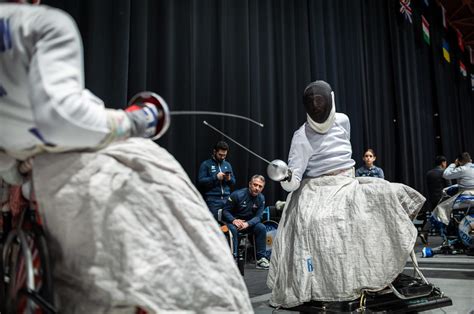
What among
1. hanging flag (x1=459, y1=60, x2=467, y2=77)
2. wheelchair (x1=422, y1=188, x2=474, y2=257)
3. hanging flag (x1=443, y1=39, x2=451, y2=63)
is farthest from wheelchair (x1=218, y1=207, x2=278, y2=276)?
hanging flag (x1=459, y1=60, x2=467, y2=77)

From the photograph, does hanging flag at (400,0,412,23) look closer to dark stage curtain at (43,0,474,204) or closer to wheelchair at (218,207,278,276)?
dark stage curtain at (43,0,474,204)

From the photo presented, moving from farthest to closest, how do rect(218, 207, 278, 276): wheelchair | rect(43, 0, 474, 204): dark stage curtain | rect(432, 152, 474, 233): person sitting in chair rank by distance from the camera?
rect(432, 152, 474, 233): person sitting in chair, rect(218, 207, 278, 276): wheelchair, rect(43, 0, 474, 204): dark stage curtain

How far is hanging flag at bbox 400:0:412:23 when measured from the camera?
880 centimetres

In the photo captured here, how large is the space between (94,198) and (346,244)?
4.81ft

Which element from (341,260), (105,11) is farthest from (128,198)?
(105,11)

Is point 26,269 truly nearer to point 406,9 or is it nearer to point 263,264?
point 263,264

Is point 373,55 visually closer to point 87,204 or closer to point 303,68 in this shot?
point 303,68

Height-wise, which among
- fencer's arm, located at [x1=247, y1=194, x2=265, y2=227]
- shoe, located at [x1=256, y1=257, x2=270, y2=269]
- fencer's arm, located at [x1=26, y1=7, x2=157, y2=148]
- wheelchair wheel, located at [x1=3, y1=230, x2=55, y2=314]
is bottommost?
shoe, located at [x1=256, y1=257, x2=270, y2=269]

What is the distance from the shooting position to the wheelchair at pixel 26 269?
0.92 metres

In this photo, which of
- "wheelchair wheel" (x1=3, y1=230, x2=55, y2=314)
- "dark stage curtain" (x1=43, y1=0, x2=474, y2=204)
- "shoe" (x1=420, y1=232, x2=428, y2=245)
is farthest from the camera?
"shoe" (x1=420, y1=232, x2=428, y2=245)

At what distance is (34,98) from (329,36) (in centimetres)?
610

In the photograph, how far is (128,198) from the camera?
0.99 meters

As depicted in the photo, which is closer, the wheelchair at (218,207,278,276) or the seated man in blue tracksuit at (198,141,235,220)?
the seated man in blue tracksuit at (198,141,235,220)

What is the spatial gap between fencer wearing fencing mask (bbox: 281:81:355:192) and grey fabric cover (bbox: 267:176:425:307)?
0.46 ft
